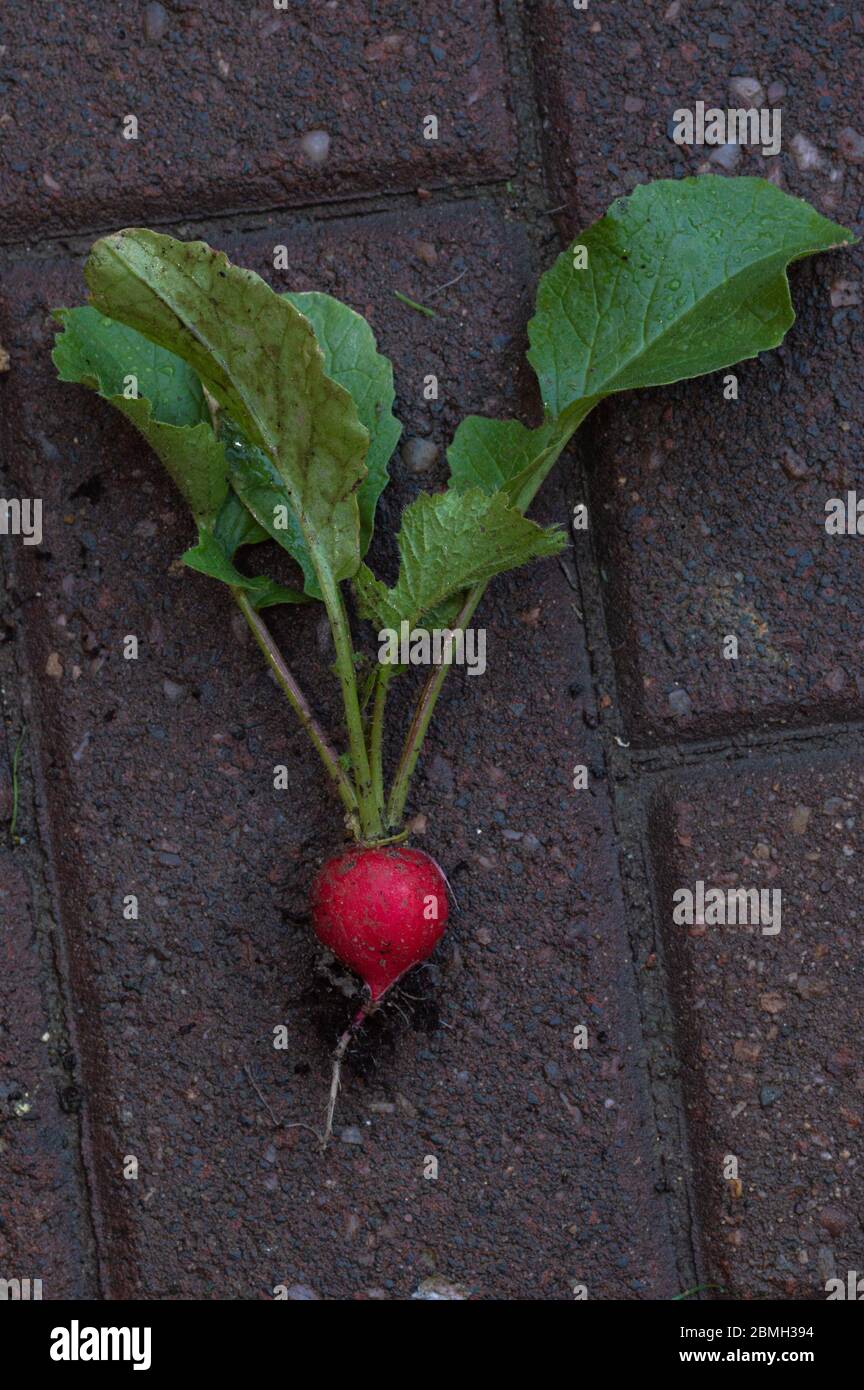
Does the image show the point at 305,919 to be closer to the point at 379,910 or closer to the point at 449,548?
the point at 379,910

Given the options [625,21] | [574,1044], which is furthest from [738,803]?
[625,21]

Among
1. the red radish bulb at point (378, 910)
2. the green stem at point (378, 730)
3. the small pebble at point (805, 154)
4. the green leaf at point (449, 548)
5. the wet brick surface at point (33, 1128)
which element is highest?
the small pebble at point (805, 154)

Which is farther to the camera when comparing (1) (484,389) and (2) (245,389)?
(1) (484,389)

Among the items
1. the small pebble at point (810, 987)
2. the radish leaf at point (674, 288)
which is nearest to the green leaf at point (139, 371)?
the radish leaf at point (674, 288)

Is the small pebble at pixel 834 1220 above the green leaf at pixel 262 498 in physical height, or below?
below

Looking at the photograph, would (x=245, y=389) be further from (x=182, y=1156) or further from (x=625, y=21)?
(x=182, y=1156)

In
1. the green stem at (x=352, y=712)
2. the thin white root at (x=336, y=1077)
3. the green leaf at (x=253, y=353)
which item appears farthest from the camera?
the thin white root at (x=336, y=1077)

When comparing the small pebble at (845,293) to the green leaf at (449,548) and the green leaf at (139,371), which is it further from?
the green leaf at (139,371)
